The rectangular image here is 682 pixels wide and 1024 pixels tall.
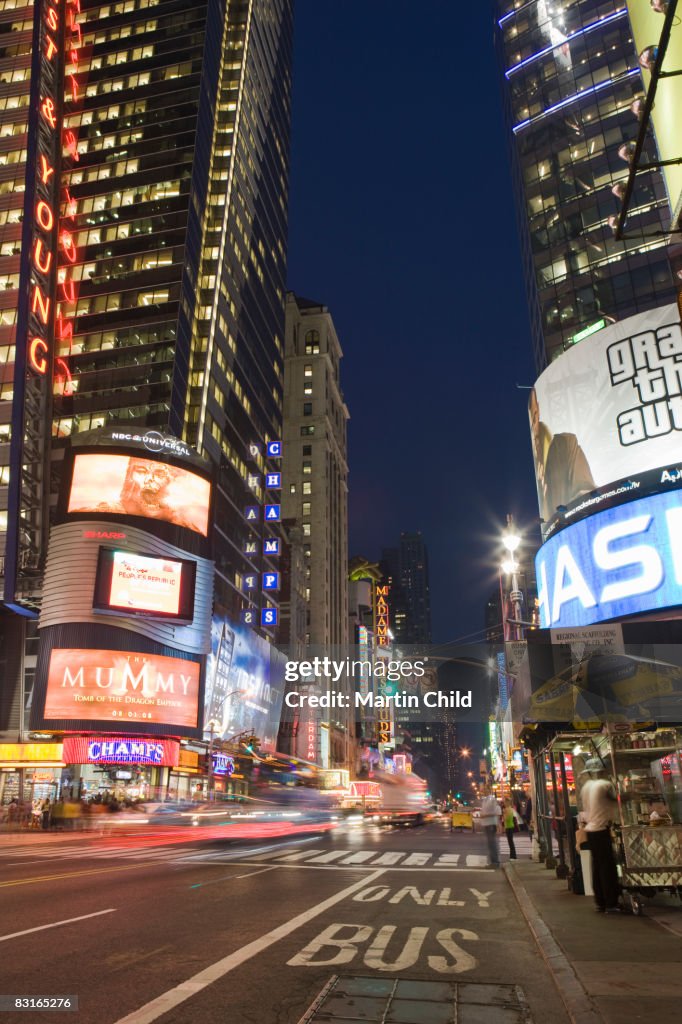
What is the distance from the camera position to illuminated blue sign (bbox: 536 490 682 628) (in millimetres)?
24594

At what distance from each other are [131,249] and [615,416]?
60.6m

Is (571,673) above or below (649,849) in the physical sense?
above

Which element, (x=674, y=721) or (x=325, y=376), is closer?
(x=674, y=721)

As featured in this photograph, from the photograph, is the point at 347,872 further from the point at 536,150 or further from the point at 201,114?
the point at 201,114

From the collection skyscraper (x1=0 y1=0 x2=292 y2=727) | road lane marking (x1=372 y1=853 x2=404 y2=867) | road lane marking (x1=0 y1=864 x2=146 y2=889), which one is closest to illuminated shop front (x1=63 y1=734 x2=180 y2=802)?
skyscraper (x1=0 y1=0 x2=292 y2=727)

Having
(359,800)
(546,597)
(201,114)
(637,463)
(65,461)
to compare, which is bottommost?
(359,800)

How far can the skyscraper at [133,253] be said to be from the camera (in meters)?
58.1

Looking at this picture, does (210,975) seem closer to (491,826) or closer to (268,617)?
(491,826)

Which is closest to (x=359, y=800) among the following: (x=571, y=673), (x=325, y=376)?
(x=571, y=673)

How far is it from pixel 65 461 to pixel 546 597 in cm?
3788

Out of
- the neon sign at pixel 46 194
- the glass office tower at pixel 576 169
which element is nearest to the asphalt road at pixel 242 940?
the neon sign at pixel 46 194

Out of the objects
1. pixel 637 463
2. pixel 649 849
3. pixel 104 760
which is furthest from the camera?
pixel 104 760

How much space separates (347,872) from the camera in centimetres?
1625

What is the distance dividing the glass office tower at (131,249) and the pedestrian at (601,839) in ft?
168
